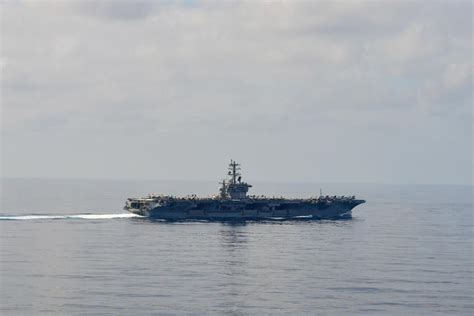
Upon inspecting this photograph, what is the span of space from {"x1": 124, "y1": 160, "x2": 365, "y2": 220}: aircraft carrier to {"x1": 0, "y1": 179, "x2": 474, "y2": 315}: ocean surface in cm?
423

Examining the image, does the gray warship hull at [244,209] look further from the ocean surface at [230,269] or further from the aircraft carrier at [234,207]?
the ocean surface at [230,269]

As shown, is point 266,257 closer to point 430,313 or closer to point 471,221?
point 430,313

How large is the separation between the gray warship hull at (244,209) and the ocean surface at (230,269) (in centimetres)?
465

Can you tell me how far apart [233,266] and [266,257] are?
7099mm

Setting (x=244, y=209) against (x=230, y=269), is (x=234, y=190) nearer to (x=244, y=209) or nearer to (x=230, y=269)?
(x=244, y=209)

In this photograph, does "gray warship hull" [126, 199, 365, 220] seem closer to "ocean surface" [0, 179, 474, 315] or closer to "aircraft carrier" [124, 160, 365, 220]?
"aircraft carrier" [124, 160, 365, 220]

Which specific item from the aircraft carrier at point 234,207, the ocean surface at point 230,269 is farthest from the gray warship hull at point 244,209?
the ocean surface at point 230,269

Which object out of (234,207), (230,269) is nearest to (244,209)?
(234,207)

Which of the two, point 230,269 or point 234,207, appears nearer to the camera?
point 230,269

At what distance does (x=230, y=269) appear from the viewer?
234ft

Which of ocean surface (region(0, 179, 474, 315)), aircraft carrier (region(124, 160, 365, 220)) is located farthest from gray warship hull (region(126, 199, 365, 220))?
ocean surface (region(0, 179, 474, 315))

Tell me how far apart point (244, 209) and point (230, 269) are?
4671cm

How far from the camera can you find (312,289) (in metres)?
61.5

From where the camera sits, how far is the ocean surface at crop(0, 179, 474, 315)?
5541 cm
